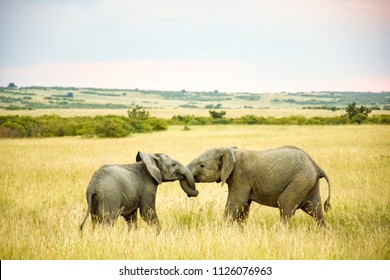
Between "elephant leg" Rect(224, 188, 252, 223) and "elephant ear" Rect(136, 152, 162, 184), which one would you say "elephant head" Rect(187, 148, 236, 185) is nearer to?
"elephant leg" Rect(224, 188, 252, 223)

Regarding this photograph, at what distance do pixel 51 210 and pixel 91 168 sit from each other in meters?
6.49

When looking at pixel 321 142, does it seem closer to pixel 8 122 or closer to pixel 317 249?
pixel 8 122

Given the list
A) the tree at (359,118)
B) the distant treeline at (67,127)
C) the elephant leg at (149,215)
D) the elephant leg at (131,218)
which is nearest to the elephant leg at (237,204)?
the elephant leg at (149,215)

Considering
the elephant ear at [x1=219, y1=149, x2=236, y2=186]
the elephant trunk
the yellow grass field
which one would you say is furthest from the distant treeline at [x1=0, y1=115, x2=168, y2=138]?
the elephant ear at [x1=219, y1=149, x2=236, y2=186]

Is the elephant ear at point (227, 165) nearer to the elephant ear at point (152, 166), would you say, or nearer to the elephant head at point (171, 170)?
the elephant head at point (171, 170)

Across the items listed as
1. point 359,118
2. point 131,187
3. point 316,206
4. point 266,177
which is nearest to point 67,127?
point 359,118

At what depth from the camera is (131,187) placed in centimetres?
740

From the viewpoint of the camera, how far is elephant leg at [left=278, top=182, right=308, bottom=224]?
7637 mm

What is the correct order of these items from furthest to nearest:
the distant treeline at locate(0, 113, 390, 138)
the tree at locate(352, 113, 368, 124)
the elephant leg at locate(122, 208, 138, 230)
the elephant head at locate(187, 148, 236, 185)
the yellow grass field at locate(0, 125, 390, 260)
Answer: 1. the tree at locate(352, 113, 368, 124)
2. the distant treeline at locate(0, 113, 390, 138)
3. the elephant head at locate(187, 148, 236, 185)
4. the elephant leg at locate(122, 208, 138, 230)
5. the yellow grass field at locate(0, 125, 390, 260)

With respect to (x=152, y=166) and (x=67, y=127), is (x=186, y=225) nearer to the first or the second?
(x=152, y=166)

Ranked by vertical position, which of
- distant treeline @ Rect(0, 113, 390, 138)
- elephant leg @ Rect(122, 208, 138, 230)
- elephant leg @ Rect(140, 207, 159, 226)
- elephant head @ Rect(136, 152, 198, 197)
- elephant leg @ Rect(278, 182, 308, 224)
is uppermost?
elephant head @ Rect(136, 152, 198, 197)

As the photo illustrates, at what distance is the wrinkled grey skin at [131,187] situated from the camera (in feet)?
23.3

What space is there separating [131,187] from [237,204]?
1.57 m

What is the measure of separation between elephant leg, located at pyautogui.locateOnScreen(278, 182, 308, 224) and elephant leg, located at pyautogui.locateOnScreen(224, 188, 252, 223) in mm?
519
